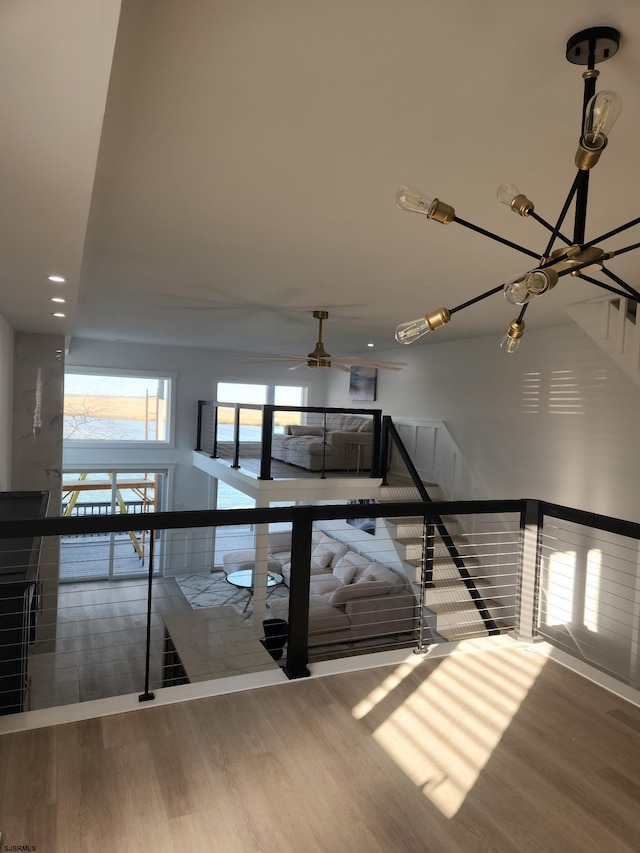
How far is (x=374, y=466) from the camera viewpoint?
23.9ft

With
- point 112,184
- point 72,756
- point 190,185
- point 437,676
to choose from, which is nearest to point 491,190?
point 190,185

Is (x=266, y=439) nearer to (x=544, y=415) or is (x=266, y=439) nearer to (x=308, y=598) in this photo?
(x=544, y=415)

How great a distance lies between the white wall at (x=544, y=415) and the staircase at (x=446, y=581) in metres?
0.83

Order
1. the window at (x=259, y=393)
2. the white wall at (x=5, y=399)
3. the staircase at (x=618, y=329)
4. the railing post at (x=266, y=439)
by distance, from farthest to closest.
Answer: the window at (x=259, y=393) → the railing post at (x=266, y=439) → the white wall at (x=5, y=399) → the staircase at (x=618, y=329)

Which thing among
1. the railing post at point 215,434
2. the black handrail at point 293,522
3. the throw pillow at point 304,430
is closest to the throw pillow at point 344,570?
the throw pillow at point 304,430

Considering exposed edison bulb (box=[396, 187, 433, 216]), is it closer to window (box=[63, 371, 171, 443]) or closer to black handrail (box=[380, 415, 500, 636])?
black handrail (box=[380, 415, 500, 636])

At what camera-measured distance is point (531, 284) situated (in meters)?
1.50

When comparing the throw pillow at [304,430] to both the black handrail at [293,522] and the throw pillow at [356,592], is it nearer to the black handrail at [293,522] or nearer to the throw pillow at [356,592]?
the throw pillow at [356,592]

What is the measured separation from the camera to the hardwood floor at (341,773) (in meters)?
1.61

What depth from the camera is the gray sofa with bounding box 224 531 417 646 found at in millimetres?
6543

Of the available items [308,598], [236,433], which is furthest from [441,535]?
[308,598]

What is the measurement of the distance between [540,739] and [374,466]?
519 cm

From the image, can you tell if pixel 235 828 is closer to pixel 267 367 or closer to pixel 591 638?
pixel 591 638

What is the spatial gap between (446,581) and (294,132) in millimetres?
4881
